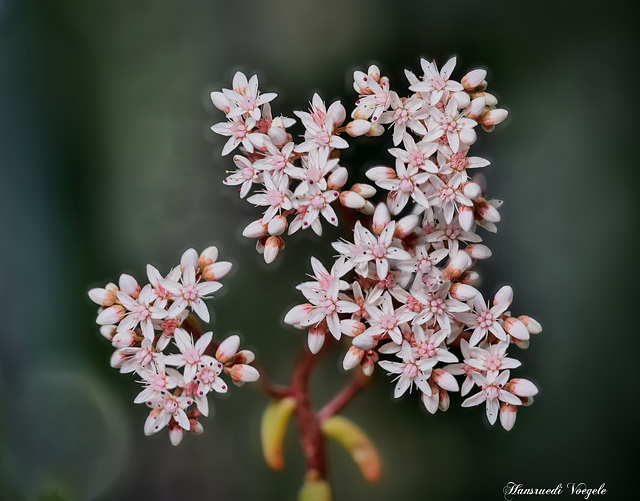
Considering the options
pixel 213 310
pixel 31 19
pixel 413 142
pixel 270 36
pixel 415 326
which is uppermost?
pixel 31 19

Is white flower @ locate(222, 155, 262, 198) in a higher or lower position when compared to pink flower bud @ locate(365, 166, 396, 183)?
higher

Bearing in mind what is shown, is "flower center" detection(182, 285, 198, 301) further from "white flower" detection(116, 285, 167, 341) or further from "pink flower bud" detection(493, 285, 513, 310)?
"pink flower bud" detection(493, 285, 513, 310)

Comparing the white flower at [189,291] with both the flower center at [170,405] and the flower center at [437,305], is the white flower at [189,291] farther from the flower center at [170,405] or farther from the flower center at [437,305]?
the flower center at [437,305]

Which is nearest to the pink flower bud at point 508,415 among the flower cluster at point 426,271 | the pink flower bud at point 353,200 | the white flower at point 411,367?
the flower cluster at point 426,271

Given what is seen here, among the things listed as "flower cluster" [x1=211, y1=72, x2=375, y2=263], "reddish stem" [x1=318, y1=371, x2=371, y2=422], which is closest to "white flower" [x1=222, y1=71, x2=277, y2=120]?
"flower cluster" [x1=211, y1=72, x2=375, y2=263]

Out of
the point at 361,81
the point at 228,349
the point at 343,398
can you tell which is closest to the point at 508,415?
the point at 343,398

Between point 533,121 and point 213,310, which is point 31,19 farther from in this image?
point 533,121

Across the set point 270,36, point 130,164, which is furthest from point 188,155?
point 270,36
